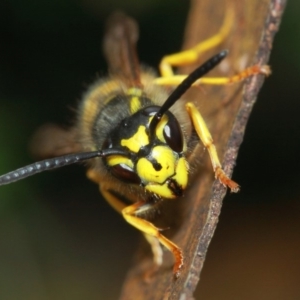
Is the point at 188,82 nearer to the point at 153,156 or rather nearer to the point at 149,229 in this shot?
the point at 153,156

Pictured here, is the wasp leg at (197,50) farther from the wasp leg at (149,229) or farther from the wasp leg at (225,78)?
the wasp leg at (149,229)

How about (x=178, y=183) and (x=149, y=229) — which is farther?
(x=149, y=229)

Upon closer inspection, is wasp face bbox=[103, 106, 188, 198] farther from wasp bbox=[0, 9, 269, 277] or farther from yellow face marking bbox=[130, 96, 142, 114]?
yellow face marking bbox=[130, 96, 142, 114]

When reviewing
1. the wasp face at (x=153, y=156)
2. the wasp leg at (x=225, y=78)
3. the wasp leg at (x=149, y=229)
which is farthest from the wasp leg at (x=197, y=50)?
the wasp leg at (x=149, y=229)

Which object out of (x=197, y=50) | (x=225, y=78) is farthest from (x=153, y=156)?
(x=197, y=50)

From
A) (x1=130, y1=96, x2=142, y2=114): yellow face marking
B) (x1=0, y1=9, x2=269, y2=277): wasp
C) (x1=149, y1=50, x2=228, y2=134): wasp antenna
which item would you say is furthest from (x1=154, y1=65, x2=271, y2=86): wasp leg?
(x1=130, y1=96, x2=142, y2=114): yellow face marking

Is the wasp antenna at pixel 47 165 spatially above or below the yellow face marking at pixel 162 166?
above

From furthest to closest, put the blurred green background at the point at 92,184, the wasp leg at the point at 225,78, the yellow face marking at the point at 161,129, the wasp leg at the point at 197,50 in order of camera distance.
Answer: the blurred green background at the point at 92,184, the wasp leg at the point at 197,50, the yellow face marking at the point at 161,129, the wasp leg at the point at 225,78
